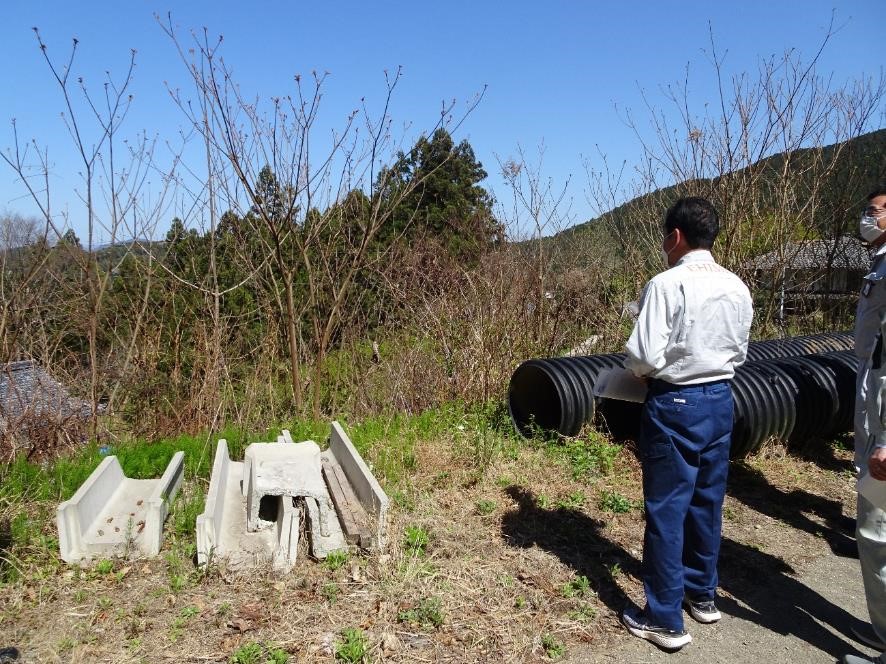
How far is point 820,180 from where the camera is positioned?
9.42 meters

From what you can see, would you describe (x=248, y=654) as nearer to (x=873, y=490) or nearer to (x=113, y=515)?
(x=113, y=515)

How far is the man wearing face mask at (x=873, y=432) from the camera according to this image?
2.74 m

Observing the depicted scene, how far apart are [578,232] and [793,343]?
418 centimetres

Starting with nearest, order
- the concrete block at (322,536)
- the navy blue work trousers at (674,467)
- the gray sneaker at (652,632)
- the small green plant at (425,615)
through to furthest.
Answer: the navy blue work trousers at (674,467) < the gray sneaker at (652,632) < the small green plant at (425,615) < the concrete block at (322,536)

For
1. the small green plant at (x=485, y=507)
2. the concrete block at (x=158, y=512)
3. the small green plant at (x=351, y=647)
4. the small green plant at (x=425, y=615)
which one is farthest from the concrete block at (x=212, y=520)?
the small green plant at (x=485, y=507)

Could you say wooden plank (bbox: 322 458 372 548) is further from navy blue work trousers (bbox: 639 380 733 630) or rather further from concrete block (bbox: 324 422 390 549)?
navy blue work trousers (bbox: 639 380 733 630)

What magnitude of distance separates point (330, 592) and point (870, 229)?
3.47m

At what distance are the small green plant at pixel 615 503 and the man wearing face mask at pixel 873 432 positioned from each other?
1.56 m

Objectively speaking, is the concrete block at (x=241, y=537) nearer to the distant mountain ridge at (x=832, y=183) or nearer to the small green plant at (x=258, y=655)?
the small green plant at (x=258, y=655)

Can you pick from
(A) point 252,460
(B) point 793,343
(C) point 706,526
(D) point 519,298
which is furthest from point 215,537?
(B) point 793,343

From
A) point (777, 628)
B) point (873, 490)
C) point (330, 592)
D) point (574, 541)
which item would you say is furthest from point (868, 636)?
point (330, 592)

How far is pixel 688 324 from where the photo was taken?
2803 millimetres

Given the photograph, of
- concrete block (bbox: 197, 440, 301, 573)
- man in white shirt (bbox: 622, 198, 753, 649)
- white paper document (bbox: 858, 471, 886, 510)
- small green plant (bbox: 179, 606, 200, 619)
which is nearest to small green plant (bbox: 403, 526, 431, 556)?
concrete block (bbox: 197, 440, 301, 573)

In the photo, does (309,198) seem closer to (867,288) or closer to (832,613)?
(867,288)
